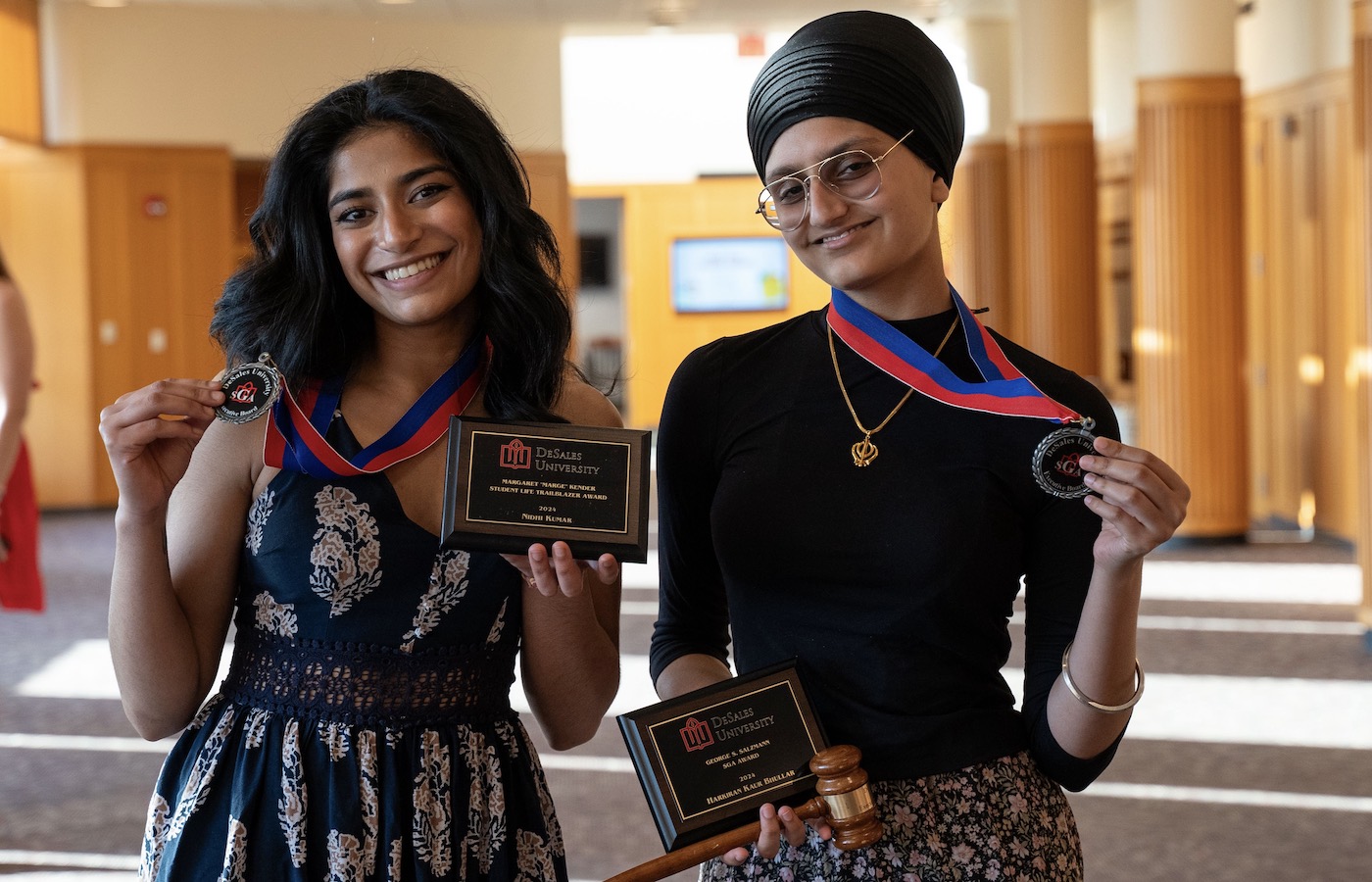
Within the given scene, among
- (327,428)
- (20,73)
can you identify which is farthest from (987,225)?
(327,428)

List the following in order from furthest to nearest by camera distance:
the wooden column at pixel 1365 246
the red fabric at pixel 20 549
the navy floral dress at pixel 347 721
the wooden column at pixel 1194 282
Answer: the wooden column at pixel 1194 282 < the wooden column at pixel 1365 246 < the red fabric at pixel 20 549 < the navy floral dress at pixel 347 721

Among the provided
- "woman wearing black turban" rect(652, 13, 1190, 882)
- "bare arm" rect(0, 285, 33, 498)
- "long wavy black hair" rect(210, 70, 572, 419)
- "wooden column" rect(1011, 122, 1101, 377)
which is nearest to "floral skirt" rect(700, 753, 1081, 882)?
"woman wearing black turban" rect(652, 13, 1190, 882)

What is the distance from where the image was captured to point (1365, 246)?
20.4 ft

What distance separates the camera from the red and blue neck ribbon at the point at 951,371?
160 centimetres

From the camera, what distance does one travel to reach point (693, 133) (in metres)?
17.8

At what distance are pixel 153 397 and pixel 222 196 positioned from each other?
1222 centimetres

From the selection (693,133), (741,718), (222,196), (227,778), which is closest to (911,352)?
(741,718)

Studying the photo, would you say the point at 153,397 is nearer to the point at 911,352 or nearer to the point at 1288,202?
the point at 911,352

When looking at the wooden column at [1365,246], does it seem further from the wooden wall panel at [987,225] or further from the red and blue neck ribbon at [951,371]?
the wooden wall panel at [987,225]

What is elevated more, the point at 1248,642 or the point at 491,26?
the point at 491,26

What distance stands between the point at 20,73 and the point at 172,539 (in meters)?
11.9

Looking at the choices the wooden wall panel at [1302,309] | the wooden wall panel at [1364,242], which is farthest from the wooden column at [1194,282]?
the wooden wall panel at [1364,242]

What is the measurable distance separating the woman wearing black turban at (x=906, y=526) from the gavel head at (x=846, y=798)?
0.16 feet

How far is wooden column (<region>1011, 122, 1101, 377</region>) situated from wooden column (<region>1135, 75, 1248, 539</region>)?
2.79 metres
